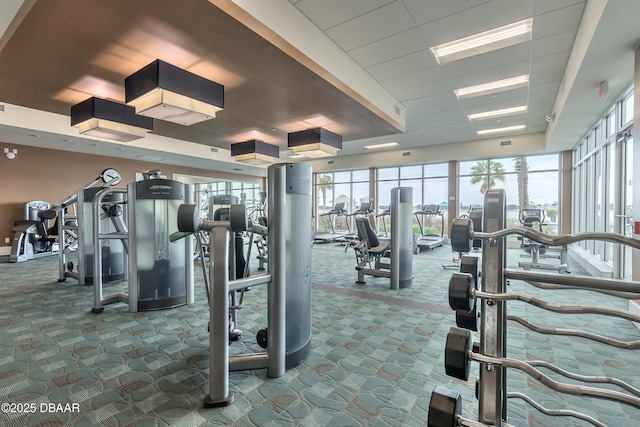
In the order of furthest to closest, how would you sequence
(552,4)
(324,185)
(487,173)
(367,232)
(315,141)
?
1. (324,185)
2. (487,173)
3. (315,141)
4. (367,232)
5. (552,4)

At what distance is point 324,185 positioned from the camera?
1480 cm

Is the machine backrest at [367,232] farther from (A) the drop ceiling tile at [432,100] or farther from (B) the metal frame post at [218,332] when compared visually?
(B) the metal frame post at [218,332]

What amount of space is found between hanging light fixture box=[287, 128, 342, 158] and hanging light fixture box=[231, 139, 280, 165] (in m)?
1.42

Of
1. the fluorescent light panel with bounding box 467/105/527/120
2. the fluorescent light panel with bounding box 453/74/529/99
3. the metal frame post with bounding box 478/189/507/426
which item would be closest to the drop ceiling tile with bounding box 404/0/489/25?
the fluorescent light panel with bounding box 453/74/529/99

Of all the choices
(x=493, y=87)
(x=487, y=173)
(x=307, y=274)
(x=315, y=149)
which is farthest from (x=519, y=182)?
(x=307, y=274)

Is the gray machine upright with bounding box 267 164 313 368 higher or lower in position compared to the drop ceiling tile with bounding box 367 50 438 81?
lower

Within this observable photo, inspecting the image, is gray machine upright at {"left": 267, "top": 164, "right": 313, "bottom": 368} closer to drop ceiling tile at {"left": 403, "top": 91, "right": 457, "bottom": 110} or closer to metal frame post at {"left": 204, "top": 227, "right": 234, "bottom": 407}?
metal frame post at {"left": 204, "top": 227, "right": 234, "bottom": 407}

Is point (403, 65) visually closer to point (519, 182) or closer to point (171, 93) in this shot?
point (171, 93)

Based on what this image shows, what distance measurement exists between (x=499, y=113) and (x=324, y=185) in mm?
8553

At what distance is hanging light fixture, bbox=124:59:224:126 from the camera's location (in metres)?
4.27

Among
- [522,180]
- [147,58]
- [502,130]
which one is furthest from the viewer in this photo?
[522,180]

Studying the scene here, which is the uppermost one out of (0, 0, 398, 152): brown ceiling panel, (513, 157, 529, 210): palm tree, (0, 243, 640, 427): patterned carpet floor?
(0, 0, 398, 152): brown ceiling panel

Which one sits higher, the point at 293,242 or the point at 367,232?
the point at 293,242

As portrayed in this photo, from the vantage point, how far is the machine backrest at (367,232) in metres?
5.21
